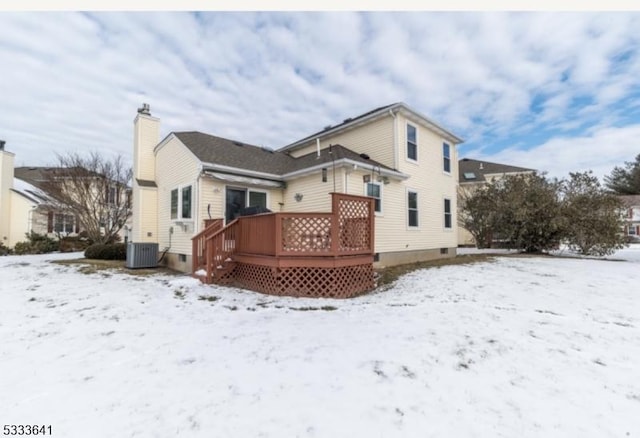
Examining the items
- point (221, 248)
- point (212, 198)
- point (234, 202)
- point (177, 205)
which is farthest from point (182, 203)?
point (221, 248)

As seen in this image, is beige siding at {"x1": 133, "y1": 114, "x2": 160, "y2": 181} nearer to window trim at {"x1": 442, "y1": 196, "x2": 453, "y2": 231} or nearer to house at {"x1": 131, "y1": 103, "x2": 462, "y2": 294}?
house at {"x1": 131, "y1": 103, "x2": 462, "y2": 294}

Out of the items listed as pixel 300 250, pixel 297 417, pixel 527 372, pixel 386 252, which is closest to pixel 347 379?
pixel 297 417

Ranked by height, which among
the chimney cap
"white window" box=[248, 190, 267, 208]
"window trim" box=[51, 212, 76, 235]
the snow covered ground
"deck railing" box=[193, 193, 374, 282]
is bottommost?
the snow covered ground

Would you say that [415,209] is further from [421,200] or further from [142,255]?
[142,255]

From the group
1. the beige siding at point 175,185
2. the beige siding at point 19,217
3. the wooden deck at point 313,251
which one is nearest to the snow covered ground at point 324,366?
the wooden deck at point 313,251

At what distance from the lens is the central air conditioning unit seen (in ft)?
33.7

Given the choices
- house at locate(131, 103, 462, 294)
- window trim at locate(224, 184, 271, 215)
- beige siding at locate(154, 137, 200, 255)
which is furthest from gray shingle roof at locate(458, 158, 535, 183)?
beige siding at locate(154, 137, 200, 255)

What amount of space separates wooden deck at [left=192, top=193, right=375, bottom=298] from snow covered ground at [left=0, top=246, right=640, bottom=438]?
0.74 metres

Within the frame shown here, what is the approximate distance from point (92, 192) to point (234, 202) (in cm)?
1087

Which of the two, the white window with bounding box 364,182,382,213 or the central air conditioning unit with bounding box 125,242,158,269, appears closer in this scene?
the white window with bounding box 364,182,382,213

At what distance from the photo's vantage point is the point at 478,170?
24812 millimetres

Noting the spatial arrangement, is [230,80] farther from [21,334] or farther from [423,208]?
[21,334]

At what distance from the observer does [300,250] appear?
6.31 m

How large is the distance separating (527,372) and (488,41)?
9.97 m
